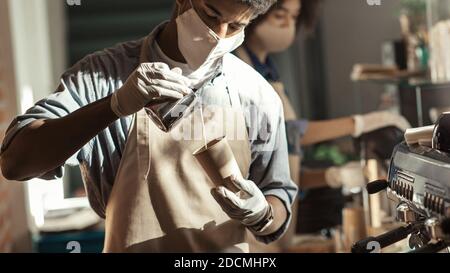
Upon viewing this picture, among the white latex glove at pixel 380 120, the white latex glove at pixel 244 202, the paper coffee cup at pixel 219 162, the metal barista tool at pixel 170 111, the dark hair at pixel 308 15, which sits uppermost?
the dark hair at pixel 308 15

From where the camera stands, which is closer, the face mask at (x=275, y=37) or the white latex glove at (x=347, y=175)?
the face mask at (x=275, y=37)

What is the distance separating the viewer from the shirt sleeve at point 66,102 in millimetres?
1650

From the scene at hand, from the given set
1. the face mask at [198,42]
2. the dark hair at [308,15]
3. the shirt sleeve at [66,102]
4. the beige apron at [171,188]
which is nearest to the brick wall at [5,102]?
the shirt sleeve at [66,102]

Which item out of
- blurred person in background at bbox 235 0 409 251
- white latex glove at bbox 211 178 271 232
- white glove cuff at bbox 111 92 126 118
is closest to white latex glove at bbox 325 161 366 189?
blurred person in background at bbox 235 0 409 251

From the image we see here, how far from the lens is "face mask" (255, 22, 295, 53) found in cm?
176

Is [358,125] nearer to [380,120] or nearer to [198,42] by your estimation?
[380,120]

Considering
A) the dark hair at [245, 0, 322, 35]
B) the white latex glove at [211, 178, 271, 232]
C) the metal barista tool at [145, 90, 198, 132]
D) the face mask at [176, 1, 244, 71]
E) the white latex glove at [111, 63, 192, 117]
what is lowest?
the white latex glove at [211, 178, 271, 232]

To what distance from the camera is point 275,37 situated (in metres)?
1.81

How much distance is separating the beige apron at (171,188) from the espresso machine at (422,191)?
37cm

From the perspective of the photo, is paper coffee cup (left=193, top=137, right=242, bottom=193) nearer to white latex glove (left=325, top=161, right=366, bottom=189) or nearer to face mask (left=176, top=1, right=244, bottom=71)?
face mask (left=176, top=1, right=244, bottom=71)

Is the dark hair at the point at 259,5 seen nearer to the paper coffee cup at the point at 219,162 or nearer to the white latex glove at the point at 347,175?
the paper coffee cup at the point at 219,162

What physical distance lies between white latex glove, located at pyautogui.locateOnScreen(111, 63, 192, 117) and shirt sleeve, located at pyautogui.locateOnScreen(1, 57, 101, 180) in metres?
0.10

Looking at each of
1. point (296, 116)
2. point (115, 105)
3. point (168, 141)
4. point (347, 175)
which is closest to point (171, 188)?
point (168, 141)

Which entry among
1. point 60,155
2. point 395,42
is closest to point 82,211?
point 60,155
